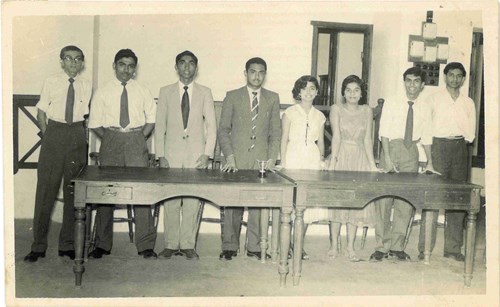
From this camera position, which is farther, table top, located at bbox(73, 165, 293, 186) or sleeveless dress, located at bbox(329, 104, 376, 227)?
sleeveless dress, located at bbox(329, 104, 376, 227)

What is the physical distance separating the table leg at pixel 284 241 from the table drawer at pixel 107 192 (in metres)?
1.07

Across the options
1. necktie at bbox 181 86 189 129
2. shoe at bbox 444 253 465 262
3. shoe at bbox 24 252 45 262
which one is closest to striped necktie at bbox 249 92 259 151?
necktie at bbox 181 86 189 129

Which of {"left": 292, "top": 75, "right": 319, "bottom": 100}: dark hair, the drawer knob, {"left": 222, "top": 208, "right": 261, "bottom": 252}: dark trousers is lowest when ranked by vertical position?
{"left": 222, "top": 208, "right": 261, "bottom": 252}: dark trousers

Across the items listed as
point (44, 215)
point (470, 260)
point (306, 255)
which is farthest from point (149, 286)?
point (470, 260)

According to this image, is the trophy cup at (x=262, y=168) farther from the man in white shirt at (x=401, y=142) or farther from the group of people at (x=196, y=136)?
the man in white shirt at (x=401, y=142)

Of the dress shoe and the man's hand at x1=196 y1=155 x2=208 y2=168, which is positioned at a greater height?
the man's hand at x1=196 y1=155 x2=208 y2=168

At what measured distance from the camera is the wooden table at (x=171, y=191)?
326 centimetres

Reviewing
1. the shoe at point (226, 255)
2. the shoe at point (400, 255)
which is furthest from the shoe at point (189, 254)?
the shoe at point (400, 255)

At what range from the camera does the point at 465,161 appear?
178 inches

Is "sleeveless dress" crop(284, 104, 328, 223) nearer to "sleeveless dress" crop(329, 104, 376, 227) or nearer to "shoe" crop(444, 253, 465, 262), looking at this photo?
"sleeveless dress" crop(329, 104, 376, 227)

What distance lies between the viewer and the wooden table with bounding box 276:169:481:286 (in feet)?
11.3

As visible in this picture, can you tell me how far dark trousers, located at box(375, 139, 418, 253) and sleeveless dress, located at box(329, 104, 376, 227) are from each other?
27 centimetres

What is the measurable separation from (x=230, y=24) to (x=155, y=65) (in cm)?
93

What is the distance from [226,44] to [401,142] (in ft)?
7.28
